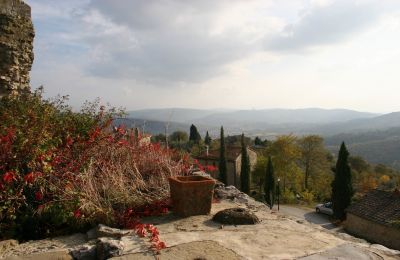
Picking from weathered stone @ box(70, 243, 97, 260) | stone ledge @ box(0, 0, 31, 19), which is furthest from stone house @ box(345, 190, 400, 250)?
stone ledge @ box(0, 0, 31, 19)

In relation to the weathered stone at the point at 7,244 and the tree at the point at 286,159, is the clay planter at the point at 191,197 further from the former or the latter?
the tree at the point at 286,159

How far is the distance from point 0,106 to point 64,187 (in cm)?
212

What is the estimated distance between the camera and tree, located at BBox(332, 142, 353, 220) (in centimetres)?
2652

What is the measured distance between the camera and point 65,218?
3787mm

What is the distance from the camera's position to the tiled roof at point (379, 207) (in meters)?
18.0

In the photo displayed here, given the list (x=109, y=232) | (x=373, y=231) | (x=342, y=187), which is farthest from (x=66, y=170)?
(x=342, y=187)

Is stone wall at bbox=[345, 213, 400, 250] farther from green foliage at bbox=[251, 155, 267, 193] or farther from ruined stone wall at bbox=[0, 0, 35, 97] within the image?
green foliage at bbox=[251, 155, 267, 193]

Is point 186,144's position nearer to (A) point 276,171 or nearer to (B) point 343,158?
(A) point 276,171

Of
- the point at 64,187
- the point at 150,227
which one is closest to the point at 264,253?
the point at 150,227

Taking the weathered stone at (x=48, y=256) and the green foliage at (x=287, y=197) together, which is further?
the green foliage at (x=287, y=197)

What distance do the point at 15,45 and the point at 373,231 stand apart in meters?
18.5

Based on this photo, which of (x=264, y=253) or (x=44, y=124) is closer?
(x=264, y=253)

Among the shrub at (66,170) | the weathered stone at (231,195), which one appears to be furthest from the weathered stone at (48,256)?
the weathered stone at (231,195)

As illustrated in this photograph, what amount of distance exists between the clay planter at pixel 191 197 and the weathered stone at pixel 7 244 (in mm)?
1811
